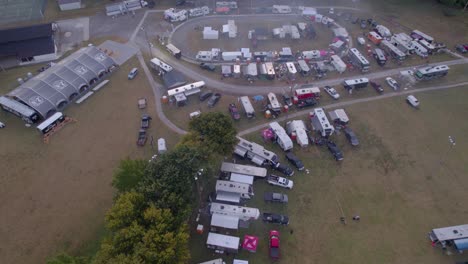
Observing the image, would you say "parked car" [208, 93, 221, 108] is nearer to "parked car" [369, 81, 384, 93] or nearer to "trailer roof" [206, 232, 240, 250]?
"trailer roof" [206, 232, 240, 250]

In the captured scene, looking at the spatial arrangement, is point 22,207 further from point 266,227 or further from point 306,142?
point 306,142

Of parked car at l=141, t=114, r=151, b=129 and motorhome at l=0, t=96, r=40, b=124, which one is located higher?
motorhome at l=0, t=96, r=40, b=124

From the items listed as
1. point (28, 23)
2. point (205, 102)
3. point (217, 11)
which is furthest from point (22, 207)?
point (217, 11)

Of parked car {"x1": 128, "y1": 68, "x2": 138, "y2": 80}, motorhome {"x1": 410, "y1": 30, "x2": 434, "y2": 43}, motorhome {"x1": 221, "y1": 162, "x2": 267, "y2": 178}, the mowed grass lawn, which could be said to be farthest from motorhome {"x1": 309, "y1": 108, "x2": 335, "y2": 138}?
parked car {"x1": 128, "y1": 68, "x2": 138, "y2": 80}

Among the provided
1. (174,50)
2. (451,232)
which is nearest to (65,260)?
(451,232)

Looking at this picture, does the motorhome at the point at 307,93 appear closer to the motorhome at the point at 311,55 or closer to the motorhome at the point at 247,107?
the motorhome at the point at 247,107

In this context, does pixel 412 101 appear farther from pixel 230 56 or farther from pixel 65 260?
pixel 65 260
